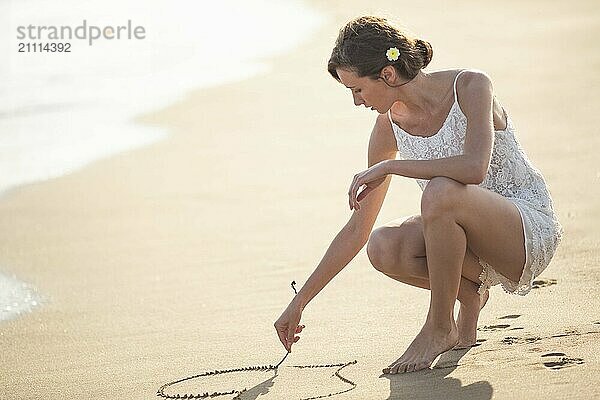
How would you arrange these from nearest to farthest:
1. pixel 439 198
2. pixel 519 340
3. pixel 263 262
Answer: pixel 439 198 < pixel 519 340 < pixel 263 262

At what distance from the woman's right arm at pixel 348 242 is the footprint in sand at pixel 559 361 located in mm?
751

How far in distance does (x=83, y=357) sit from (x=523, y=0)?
10.8 metres

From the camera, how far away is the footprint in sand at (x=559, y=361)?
3695 mm

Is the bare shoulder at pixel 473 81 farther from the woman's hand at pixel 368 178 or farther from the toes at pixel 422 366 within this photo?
the toes at pixel 422 366

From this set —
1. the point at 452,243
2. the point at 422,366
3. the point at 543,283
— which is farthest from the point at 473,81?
the point at 543,283

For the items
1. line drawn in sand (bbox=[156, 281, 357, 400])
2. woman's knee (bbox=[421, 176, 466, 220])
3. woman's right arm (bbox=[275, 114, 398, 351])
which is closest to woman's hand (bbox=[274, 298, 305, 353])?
woman's right arm (bbox=[275, 114, 398, 351])

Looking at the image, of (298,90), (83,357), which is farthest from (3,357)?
(298,90)

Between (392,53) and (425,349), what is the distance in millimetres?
949

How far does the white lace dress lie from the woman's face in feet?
0.78

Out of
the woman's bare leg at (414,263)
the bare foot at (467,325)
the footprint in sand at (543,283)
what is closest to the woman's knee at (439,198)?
the woman's bare leg at (414,263)

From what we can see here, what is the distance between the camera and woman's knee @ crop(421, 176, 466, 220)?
373 cm

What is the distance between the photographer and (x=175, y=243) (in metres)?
6.32

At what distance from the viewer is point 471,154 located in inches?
149

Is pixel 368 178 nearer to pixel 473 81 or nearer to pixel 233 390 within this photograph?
pixel 473 81
